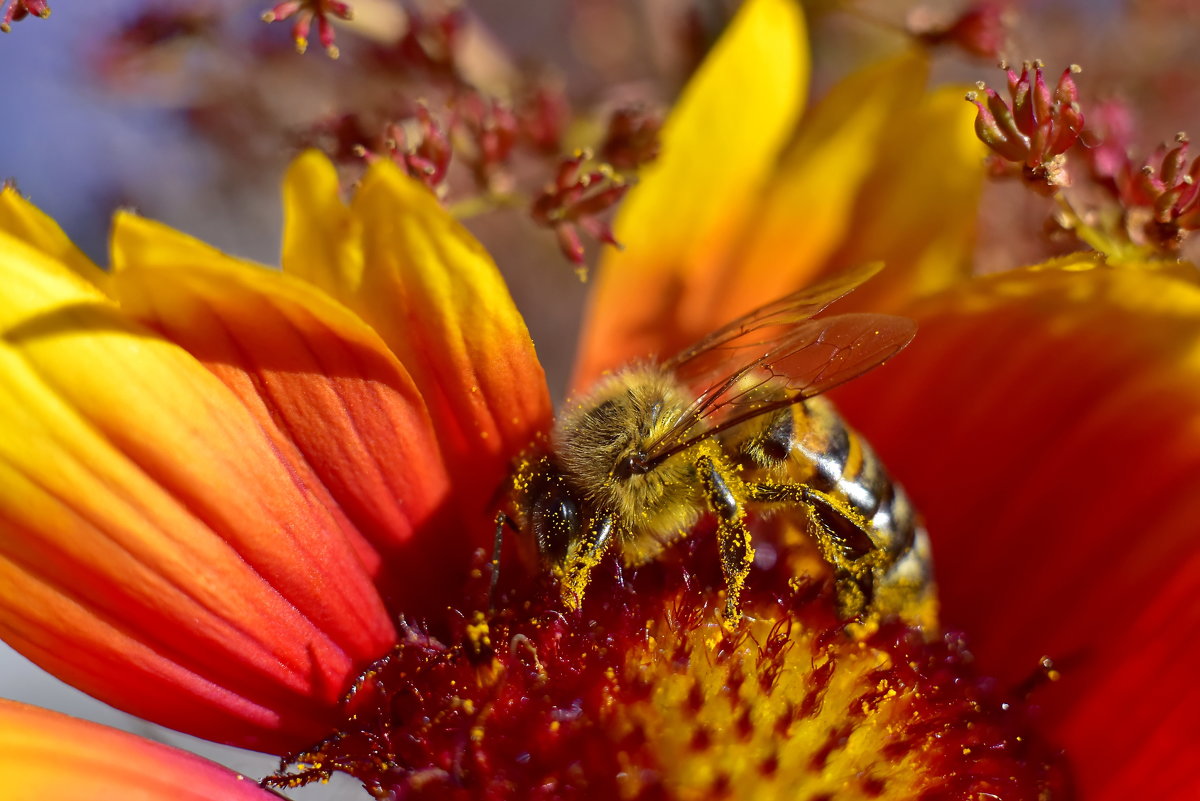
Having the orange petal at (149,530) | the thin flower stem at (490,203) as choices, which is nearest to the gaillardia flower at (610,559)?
the orange petal at (149,530)

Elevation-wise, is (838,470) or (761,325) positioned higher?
(761,325)

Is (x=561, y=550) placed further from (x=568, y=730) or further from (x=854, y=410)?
(x=854, y=410)

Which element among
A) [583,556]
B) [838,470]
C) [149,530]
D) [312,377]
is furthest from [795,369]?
[149,530]

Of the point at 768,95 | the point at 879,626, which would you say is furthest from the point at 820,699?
the point at 768,95

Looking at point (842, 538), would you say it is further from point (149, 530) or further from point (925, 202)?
point (149, 530)

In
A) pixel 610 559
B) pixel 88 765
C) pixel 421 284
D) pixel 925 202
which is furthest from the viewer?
pixel 925 202

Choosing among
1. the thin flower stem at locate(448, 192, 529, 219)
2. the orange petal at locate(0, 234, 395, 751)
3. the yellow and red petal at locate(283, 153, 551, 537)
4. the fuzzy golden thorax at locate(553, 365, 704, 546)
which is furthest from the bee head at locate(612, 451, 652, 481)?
the thin flower stem at locate(448, 192, 529, 219)

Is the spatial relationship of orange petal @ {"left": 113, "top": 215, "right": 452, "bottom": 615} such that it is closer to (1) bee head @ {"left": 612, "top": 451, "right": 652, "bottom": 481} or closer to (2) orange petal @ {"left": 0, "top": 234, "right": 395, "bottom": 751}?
(2) orange petal @ {"left": 0, "top": 234, "right": 395, "bottom": 751}
